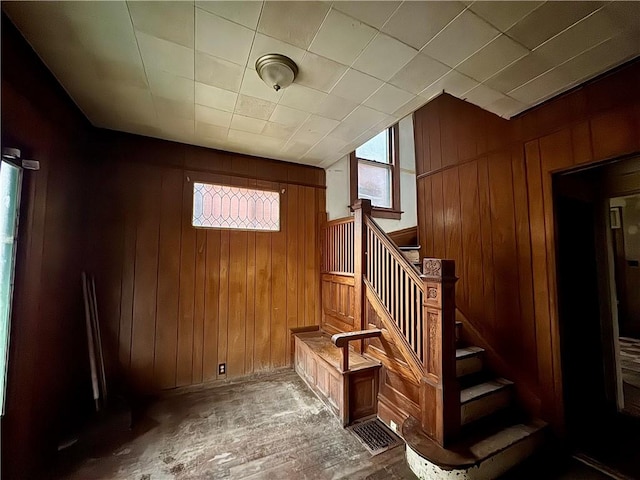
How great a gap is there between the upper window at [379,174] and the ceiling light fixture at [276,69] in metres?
2.43

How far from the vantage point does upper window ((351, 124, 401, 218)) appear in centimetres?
436

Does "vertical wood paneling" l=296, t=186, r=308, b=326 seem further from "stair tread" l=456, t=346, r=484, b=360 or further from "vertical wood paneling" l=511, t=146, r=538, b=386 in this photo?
"vertical wood paneling" l=511, t=146, r=538, b=386

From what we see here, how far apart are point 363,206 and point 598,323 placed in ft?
8.40

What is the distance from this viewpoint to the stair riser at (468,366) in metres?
2.36

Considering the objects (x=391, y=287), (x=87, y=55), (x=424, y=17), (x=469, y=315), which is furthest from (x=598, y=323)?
(x=87, y=55)

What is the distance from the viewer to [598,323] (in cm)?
259

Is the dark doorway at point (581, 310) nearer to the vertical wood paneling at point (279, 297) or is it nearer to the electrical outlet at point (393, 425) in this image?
the electrical outlet at point (393, 425)

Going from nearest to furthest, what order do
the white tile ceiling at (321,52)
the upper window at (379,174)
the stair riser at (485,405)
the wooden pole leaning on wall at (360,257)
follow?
the white tile ceiling at (321,52) → the stair riser at (485,405) → the wooden pole leaning on wall at (360,257) → the upper window at (379,174)

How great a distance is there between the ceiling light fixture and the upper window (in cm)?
243

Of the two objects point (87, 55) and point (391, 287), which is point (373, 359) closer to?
point (391, 287)

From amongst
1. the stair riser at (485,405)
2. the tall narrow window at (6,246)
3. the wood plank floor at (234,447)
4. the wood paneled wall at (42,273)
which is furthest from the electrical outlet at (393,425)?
the tall narrow window at (6,246)

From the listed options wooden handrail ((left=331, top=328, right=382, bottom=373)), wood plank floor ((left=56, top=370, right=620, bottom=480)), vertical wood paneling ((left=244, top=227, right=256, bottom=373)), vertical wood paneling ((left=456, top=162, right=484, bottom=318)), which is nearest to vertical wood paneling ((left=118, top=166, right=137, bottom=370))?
wood plank floor ((left=56, top=370, right=620, bottom=480))

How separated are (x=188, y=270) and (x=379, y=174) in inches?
132

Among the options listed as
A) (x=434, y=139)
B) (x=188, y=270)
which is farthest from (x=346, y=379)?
(x=434, y=139)
